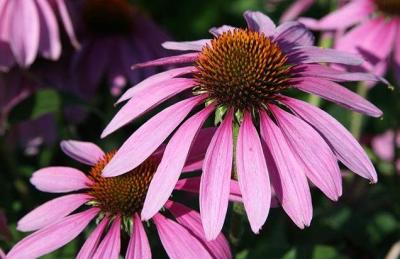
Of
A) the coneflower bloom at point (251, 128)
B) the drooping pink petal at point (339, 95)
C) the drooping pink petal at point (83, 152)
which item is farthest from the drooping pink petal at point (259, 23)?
the drooping pink petal at point (83, 152)

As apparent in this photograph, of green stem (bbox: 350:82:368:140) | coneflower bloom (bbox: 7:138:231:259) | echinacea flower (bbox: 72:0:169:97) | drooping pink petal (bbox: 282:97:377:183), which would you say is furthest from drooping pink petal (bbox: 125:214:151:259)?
green stem (bbox: 350:82:368:140)

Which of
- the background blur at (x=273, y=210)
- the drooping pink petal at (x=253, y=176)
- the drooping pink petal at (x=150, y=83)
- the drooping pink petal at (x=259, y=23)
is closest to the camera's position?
the drooping pink petal at (x=253, y=176)

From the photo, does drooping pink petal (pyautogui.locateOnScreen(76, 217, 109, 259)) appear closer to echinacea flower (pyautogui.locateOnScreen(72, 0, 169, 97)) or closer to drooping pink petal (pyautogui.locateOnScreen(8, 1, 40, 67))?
drooping pink petal (pyautogui.locateOnScreen(8, 1, 40, 67))

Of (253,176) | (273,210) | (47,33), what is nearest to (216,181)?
(253,176)

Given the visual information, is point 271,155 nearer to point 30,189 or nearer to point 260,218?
point 260,218

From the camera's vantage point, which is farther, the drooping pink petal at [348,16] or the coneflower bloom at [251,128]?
the drooping pink petal at [348,16]

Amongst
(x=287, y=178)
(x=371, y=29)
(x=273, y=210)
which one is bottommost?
(x=273, y=210)

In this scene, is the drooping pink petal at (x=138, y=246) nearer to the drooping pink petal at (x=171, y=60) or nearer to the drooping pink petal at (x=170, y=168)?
the drooping pink petal at (x=170, y=168)

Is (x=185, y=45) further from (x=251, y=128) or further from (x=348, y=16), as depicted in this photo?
(x=348, y=16)
